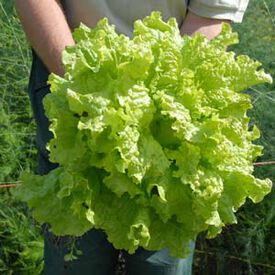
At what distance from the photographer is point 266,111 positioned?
9.34 feet

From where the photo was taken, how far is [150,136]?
1.41m

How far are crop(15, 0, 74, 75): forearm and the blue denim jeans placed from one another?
14cm

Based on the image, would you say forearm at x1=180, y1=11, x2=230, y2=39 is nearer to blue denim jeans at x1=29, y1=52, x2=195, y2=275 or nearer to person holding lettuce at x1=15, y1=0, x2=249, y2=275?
person holding lettuce at x1=15, y1=0, x2=249, y2=275

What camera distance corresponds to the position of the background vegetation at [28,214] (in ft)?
9.21

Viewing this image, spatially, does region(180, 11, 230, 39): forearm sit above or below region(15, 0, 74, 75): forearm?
above

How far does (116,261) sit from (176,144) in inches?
25.2

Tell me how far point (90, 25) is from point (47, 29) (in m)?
0.13

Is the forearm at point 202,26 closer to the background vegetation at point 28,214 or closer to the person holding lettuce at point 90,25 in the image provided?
the person holding lettuce at point 90,25

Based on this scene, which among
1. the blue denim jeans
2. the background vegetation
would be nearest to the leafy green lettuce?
the blue denim jeans

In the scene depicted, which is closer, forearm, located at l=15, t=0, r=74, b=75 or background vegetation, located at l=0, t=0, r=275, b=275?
forearm, located at l=15, t=0, r=74, b=75

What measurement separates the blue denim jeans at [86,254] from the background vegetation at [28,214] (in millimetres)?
828

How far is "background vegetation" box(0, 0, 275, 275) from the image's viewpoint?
9.21ft

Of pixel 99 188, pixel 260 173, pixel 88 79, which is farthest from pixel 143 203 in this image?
pixel 260 173

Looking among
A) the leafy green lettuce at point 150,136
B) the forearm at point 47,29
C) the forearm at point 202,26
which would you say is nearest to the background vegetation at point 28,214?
the forearm at point 202,26
